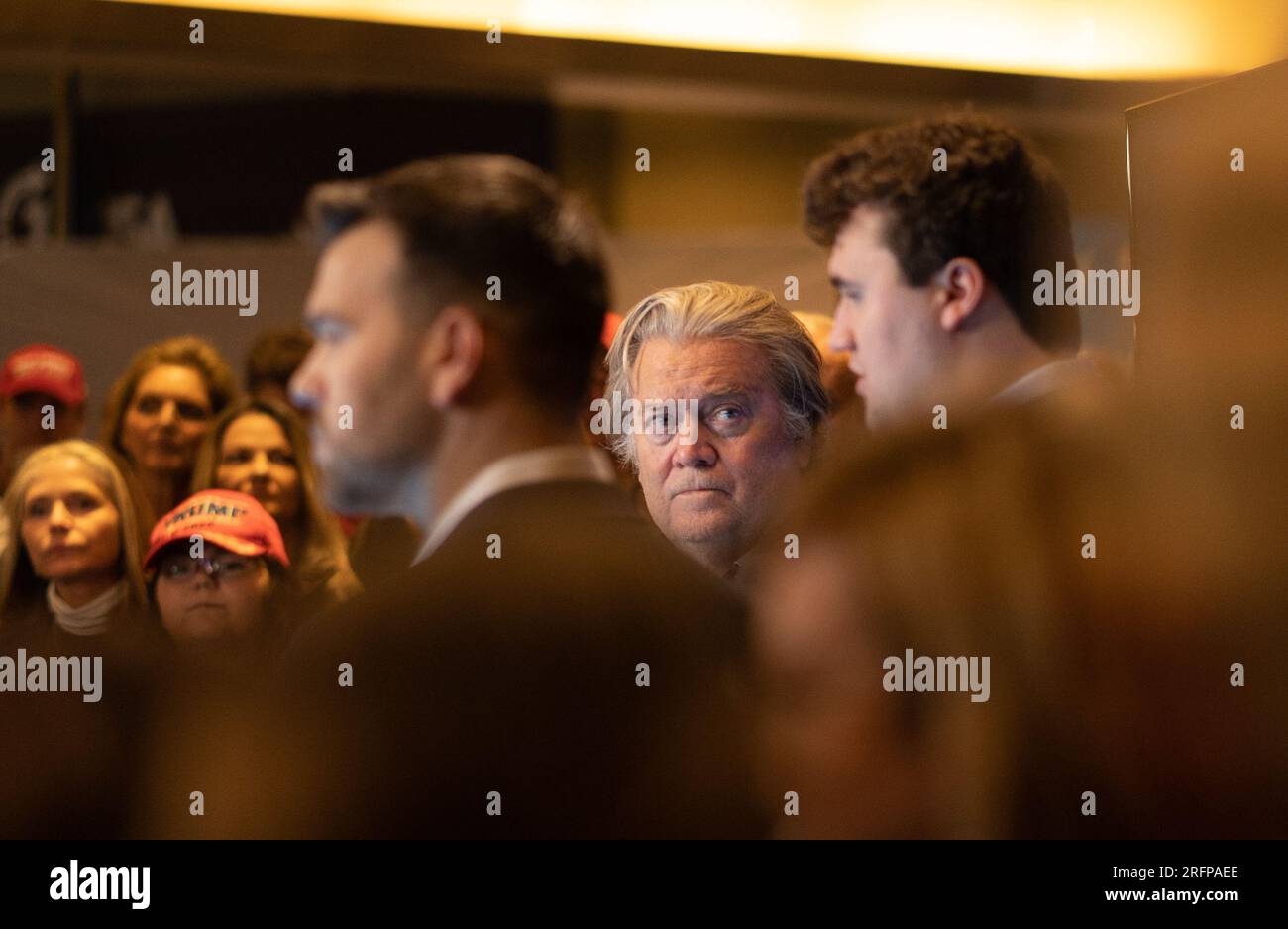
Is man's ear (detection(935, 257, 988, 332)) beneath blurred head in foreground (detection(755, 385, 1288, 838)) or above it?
above

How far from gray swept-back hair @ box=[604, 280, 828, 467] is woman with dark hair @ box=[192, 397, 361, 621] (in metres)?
0.40

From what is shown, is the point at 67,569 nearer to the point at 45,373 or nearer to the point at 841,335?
the point at 45,373

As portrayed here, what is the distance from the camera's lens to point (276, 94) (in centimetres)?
180

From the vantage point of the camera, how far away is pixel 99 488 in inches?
68.5

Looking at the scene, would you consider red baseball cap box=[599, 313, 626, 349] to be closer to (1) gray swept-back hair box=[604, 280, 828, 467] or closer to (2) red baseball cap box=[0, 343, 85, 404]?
(1) gray swept-back hair box=[604, 280, 828, 467]

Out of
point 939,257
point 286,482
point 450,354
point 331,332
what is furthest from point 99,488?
point 939,257

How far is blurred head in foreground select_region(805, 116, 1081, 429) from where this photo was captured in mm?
1732

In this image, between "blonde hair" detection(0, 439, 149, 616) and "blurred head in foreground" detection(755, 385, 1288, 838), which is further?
"blonde hair" detection(0, 439, 149, 616)

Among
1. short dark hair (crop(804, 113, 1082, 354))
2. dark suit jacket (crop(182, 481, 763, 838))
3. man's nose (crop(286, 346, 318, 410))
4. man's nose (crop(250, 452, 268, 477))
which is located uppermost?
short dark hair (crop(804, 113, 1082, 354))

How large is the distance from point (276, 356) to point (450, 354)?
10.1 inches

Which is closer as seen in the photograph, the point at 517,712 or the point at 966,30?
the point at 517,712

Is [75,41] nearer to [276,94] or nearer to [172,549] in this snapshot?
[276,94]

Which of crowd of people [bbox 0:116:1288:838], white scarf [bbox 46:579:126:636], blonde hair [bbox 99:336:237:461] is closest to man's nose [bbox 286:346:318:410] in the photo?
crowd of people [bbox 0:116:1288:838]

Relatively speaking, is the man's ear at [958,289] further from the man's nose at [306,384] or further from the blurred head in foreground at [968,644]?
the man's nose at [306,384]
